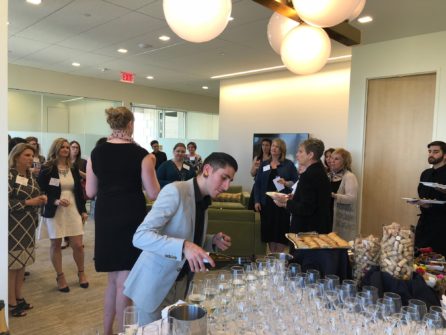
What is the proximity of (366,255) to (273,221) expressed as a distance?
2.54 metres

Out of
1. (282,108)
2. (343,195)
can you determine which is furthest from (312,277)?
(282,108)

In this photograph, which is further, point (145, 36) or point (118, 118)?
point (145, 36)

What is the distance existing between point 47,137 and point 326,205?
7.70 m

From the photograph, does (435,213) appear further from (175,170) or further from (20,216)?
(20,216)

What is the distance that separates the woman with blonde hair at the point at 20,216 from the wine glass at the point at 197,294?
7.43 ft

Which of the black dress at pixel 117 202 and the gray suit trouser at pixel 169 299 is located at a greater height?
the black dress at pixel 117 202

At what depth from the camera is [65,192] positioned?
12.4ft

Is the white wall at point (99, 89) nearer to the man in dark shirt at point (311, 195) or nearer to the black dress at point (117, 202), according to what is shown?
the black dress at point (117, 202)

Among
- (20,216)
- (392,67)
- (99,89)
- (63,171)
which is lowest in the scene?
(20,216)

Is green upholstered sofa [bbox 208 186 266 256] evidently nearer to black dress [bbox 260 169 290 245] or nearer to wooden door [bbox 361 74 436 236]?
black dress [bbox 260 169 290 245]

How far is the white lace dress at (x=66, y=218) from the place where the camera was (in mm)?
3711

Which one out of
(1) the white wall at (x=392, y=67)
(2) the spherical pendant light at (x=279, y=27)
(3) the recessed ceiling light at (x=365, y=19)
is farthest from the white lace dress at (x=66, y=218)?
(1) the white wall at (x=392, y=67)

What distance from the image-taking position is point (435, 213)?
361cm

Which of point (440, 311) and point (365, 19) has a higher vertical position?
point (365, 19)
